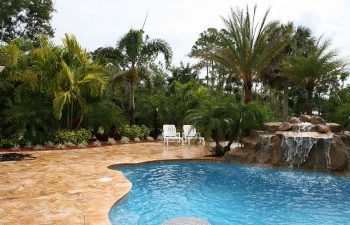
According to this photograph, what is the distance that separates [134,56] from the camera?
57.5ft

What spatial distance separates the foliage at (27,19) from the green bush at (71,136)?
46.9 ft

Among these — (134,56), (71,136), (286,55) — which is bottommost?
(71,136)

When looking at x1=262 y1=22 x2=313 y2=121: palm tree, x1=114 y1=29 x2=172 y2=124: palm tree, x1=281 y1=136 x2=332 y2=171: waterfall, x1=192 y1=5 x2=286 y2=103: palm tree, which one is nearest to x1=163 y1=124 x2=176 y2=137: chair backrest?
x1=114 y1=29 x2=172 y2=124: palm tree

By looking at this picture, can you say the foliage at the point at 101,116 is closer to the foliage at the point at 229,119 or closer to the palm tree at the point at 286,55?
the foliage at the point at 229,119

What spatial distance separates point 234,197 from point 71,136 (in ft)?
31.2

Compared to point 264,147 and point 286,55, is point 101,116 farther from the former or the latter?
point 286,55

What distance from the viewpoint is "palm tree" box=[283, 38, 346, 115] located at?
16.9m

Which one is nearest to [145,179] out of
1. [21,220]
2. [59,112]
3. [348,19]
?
[21,220]

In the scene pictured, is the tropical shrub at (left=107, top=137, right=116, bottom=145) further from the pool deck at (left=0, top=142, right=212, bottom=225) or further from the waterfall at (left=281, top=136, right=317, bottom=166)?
the waterfall at (left=281, top=136, right=317, bottom=166)

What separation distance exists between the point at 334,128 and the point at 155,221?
8313 mm

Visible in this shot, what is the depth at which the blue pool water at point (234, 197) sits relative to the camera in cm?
585

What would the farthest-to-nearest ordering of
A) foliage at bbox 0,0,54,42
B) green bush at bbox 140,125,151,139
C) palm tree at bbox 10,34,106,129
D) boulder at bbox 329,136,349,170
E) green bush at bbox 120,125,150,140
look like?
foliage at bbox 0,0,54,42 < green bush at bbox 140,125,151,139 < green bush at bbox 120,125,150,140 < palm tree at bbox 10,34,106,129 < boulder at bbox 329,136,349,170

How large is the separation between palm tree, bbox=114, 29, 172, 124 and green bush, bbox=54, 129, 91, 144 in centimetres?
359

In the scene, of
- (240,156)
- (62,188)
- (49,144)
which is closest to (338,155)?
(240,156)
